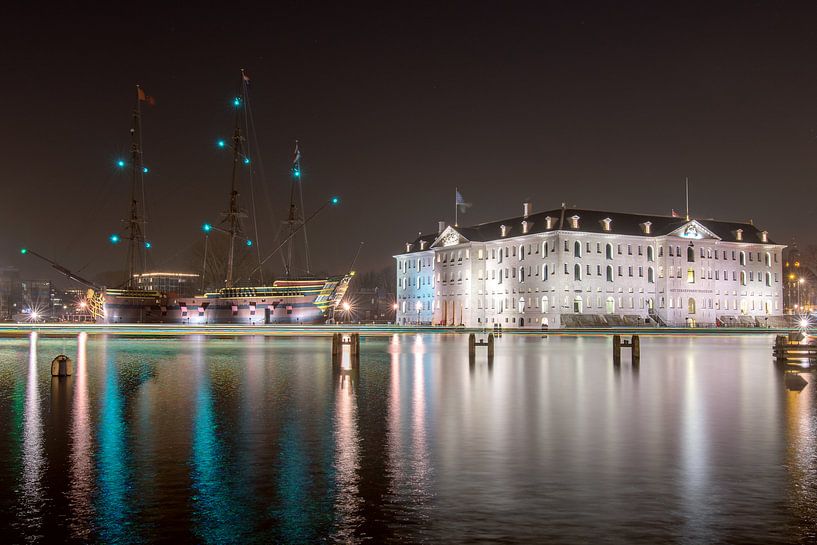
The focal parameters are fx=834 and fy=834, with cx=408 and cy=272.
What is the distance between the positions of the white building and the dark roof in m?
0.20

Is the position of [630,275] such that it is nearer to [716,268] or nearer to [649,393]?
[716,268]

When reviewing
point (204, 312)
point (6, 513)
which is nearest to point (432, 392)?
point (6, 513)

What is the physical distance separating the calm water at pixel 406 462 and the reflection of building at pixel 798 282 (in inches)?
5640

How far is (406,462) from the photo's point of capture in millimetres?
16016

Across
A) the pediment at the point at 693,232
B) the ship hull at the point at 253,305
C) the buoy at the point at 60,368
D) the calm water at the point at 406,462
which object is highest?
the pediment at the point at 693,232

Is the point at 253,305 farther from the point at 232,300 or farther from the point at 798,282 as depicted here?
the point at 798,282

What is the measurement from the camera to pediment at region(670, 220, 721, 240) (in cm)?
12431

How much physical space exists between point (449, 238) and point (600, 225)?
90.6 ft

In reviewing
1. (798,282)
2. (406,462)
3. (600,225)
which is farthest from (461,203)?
(406,462)

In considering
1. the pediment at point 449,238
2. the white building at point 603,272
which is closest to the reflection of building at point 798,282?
the white building at point 603,272

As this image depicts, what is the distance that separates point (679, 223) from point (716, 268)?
9.62 meters

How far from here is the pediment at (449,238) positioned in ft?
448

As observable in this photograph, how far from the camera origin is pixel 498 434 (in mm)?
19656

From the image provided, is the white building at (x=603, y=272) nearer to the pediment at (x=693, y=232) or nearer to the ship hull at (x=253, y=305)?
the pediment at (x=693, y=232)
